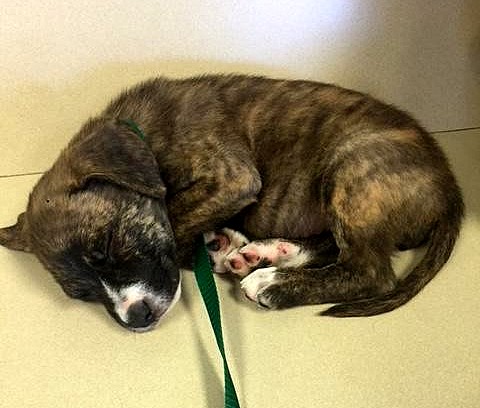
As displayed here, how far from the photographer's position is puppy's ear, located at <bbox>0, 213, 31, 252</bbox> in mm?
2094

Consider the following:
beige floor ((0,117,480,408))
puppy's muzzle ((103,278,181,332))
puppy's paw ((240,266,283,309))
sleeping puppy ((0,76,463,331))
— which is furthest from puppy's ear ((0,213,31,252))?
puppy's paw ((240,266,283,309))

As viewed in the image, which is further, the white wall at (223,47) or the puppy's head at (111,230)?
the white wall at (223,47)

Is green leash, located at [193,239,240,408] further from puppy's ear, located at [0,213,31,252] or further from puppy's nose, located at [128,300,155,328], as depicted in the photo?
puppy's ear, located at [0,213,31,252]

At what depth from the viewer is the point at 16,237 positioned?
2.12 meters

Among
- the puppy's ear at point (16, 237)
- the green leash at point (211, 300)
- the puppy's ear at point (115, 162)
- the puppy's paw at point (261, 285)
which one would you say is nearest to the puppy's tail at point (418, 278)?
the puppy's paw at point (261, 285)

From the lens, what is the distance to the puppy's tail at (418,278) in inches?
77.5

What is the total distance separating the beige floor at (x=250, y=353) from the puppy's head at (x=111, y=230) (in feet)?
0.43

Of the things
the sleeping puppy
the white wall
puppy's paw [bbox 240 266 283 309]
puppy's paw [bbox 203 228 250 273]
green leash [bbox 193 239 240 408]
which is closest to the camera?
green leash [bbox 193 239 240 408]

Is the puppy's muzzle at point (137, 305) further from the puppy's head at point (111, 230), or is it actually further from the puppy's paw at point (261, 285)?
the puppy's paw at point (261, 285)

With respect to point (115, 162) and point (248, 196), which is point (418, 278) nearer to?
point (248, 196)

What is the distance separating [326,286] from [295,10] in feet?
2.97

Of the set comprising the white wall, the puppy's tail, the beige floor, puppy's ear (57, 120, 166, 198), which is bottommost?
the beige floor

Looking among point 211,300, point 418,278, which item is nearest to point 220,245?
point 211,300

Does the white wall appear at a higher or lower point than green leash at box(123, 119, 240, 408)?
higher
